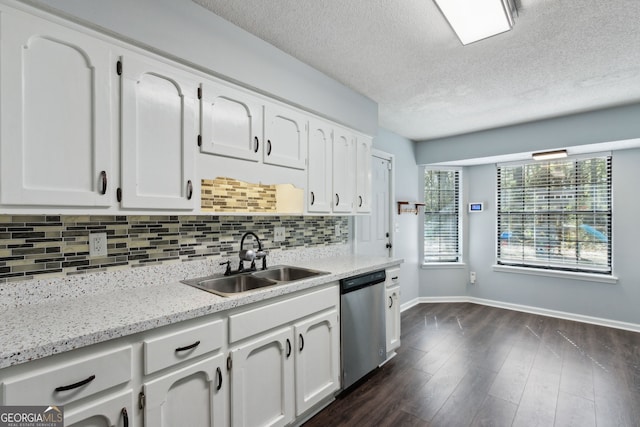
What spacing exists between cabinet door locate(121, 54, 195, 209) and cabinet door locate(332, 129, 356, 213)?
1334mm

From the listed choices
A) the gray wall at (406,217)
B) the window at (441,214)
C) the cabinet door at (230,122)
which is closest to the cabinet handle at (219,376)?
the cabinet door at (230,122)

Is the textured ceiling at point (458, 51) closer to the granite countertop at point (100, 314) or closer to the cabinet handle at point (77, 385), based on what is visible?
the granite countertop at point (100, 314)

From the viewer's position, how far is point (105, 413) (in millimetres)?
1159

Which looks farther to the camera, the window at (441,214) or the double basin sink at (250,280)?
the window at (441,214)

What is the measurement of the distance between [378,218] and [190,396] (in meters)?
3.00

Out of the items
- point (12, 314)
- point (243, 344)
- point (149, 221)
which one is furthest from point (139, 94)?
point (243, 344)

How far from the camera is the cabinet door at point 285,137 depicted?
2.16 m

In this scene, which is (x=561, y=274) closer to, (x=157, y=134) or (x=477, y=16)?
(x=477, y=16)

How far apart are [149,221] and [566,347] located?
4082 mm

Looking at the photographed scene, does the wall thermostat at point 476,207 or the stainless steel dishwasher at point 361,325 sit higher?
the wall thermostat at point 476,207

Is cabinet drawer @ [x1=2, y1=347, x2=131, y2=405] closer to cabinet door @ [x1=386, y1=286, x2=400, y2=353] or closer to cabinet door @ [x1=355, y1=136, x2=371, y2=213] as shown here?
cabinet door @ [x1=386, y1=286, x2=400, y2=353]

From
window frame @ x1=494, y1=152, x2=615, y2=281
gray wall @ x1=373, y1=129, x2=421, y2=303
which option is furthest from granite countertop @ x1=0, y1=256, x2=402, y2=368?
window frame @ x1=494, y1=152, x2=615, y2=281

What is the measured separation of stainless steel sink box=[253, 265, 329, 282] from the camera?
2314 millimetres

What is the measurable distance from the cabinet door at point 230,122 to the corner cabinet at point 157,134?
0.24ft
